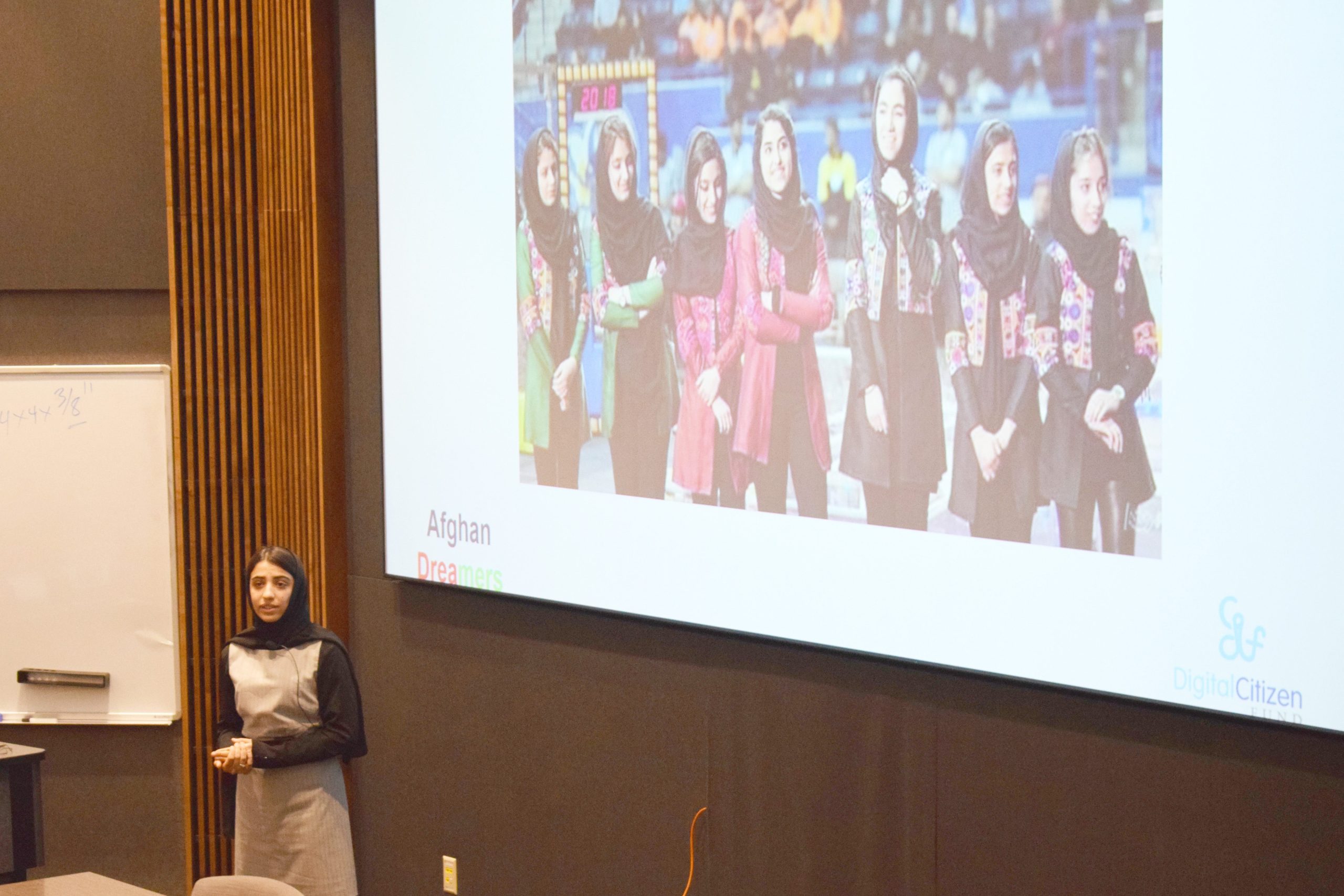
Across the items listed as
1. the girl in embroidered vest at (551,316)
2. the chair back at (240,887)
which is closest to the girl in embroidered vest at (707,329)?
the girl in embroidered vest at (551,316)

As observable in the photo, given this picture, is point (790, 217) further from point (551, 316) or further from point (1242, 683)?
point (1242, 683)

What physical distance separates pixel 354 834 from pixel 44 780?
136 centimetres

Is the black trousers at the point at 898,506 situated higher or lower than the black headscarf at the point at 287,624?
higher

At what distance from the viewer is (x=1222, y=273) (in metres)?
2.76

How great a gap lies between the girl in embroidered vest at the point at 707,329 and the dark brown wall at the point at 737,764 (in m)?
0.50

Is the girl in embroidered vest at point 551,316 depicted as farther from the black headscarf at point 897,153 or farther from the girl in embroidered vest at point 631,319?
the black headscarf at point 897,153

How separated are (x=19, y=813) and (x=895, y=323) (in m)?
2.67

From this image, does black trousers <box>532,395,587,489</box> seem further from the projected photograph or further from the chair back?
the chair back

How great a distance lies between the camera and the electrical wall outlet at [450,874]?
4566mm

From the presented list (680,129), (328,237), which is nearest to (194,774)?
(328,237)

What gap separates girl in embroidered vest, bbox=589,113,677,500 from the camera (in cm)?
379

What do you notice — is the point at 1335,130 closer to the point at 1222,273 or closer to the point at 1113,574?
the point at 1222,273

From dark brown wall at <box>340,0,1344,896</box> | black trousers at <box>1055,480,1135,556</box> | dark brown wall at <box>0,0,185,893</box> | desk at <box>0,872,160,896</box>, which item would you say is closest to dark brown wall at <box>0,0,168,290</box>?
dark brown wall at <box>0,0,185,893</box>

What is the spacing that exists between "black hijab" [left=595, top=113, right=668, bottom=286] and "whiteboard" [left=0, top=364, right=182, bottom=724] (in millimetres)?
2151
